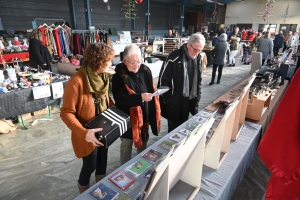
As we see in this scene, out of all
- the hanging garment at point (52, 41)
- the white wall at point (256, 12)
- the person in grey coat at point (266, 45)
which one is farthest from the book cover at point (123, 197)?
the white wall at point (256, 12)

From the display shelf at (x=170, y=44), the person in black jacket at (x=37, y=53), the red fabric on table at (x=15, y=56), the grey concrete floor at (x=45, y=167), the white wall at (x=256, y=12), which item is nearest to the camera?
the grey concrete floor at (x=45, y=167)

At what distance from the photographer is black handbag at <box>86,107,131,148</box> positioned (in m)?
1.10

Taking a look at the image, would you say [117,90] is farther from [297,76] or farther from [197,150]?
[297,76]

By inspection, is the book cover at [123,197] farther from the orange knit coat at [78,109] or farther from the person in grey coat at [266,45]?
the person in grey coat at [266,45]

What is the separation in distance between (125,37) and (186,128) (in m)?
6.29

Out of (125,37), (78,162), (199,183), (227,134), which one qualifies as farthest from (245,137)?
(125,37)

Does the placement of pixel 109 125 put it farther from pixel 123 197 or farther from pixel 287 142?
pixel 287 142

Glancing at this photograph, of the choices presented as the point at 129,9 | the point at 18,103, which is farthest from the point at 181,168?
the point at 129,9

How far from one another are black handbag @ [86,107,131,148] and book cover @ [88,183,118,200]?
0.23 m

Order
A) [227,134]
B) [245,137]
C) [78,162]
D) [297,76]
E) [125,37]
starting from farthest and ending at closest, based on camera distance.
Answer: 1. [125,37]
2. [78,162]
3. [245,137]
4. [227,134]
5. [297,76]

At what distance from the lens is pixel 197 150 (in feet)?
3.06

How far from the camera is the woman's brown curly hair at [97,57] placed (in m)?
1.18

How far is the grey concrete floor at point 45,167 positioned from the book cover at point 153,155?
38.1 inches

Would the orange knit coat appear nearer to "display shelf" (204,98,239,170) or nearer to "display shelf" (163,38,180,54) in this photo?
"display shelf" (204,98,239,170)
